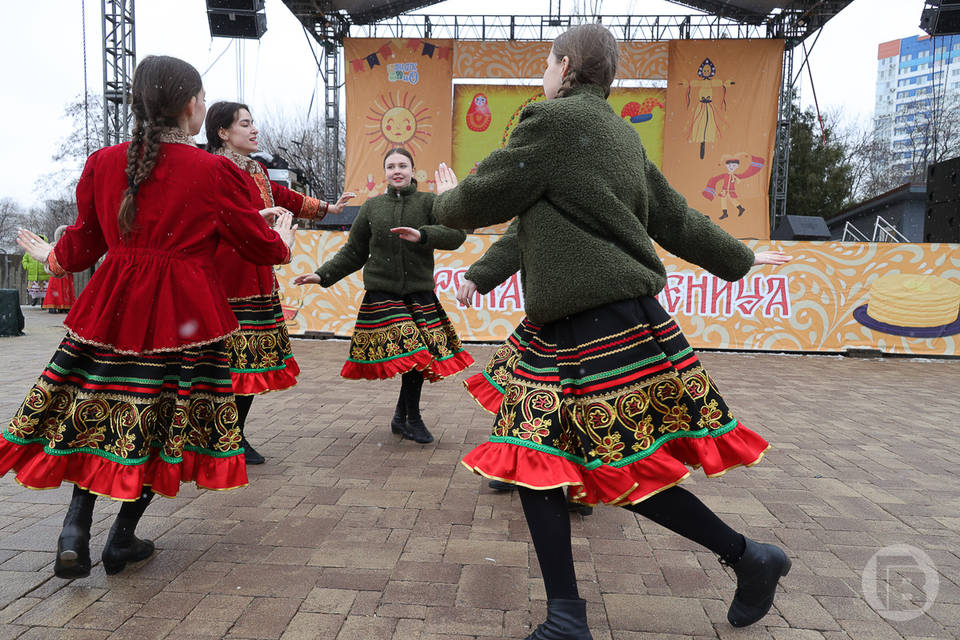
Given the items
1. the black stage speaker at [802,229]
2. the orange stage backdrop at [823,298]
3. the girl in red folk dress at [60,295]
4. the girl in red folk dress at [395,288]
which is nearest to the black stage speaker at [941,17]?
the black stage speaker at [802,229]

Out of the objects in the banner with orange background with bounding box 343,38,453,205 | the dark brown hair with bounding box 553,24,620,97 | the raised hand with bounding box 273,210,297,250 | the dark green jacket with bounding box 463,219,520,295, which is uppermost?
the banner with orange background with bounding box 343,38,453,205

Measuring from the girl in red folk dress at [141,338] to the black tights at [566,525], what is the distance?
3.59 feet

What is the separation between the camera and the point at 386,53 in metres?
16.3

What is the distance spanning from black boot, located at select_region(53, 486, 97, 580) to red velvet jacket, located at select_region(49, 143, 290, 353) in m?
0.56

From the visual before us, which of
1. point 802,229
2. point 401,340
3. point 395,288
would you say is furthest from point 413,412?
point 802,229

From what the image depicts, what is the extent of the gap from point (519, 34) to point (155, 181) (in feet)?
53.8

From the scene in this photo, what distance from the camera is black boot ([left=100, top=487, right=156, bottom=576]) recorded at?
7.31 ft

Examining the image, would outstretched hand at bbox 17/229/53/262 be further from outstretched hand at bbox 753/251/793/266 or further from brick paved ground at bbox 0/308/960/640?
outstretched hand at bbox 753/251/793/266

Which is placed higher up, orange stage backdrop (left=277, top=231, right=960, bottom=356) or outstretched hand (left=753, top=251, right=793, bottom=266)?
outstretched hand (left=753, top=251, right=793, bottom=266)

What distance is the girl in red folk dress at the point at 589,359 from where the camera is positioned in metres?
1.73

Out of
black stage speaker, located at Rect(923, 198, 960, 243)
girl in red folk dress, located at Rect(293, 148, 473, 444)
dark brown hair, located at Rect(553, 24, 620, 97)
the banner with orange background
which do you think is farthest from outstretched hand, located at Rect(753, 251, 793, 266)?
black stage speaker, located at Rect(923, 198, 960, 243)

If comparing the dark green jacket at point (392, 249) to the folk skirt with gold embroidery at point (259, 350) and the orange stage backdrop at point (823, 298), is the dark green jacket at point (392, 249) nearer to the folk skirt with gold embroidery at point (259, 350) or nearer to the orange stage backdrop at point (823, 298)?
the folk skirt with gold embroidery at point (259, 350)

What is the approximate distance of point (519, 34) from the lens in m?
16.8

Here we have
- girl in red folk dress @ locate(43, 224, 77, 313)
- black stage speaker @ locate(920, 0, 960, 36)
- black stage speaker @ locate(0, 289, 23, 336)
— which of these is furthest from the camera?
girl in red folk dress @ locate(43, 224, 77, 313)
